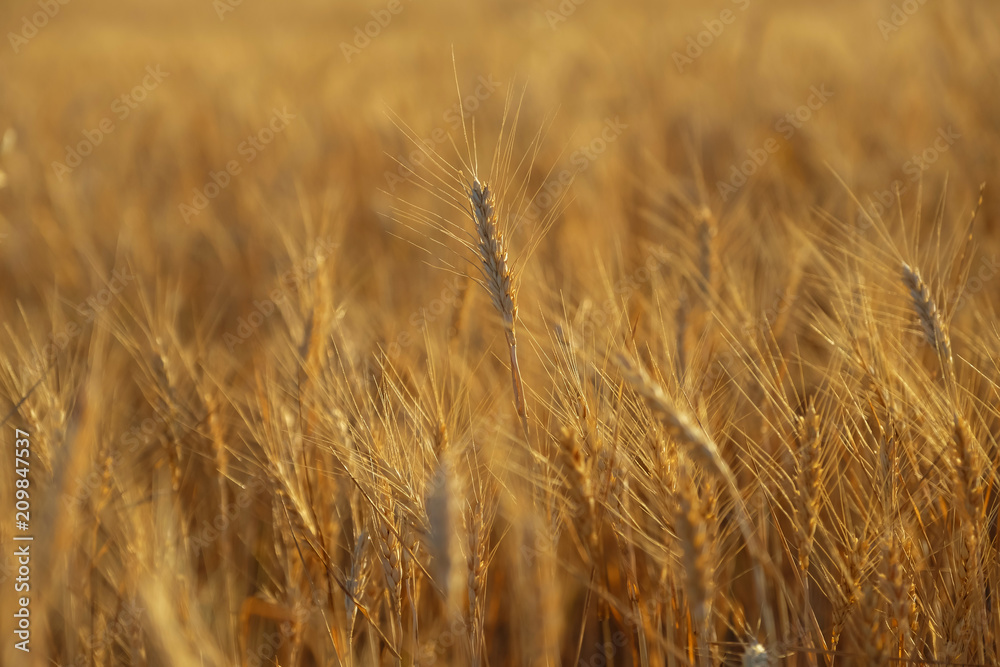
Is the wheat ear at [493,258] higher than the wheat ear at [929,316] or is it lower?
higher

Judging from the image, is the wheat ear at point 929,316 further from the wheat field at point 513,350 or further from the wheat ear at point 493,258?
the wheat ear at point 493,258

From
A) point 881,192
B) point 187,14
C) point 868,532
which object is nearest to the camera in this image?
point 868,532

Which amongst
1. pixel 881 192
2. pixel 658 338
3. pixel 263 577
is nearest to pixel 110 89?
pixel 263 577

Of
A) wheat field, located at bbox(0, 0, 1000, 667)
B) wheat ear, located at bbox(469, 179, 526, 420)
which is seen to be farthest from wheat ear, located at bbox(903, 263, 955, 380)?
wheat ear, located at bbox(469, 179, 526, 420)

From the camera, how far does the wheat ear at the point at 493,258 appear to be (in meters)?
1.03

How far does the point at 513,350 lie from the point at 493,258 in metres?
0.16

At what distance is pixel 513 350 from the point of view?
100 centimetres

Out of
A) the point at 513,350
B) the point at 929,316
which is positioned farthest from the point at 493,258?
the point at 929,316

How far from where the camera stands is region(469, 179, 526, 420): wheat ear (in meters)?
1.03

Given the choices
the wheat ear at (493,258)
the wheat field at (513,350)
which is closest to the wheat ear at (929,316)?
the wheat field at (513,350)

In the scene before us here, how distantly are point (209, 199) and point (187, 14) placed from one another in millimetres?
11210

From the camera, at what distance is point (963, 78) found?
2469 mm

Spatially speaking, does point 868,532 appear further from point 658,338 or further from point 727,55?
point 727,55

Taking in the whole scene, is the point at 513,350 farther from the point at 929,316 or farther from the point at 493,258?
the point at 929,316
